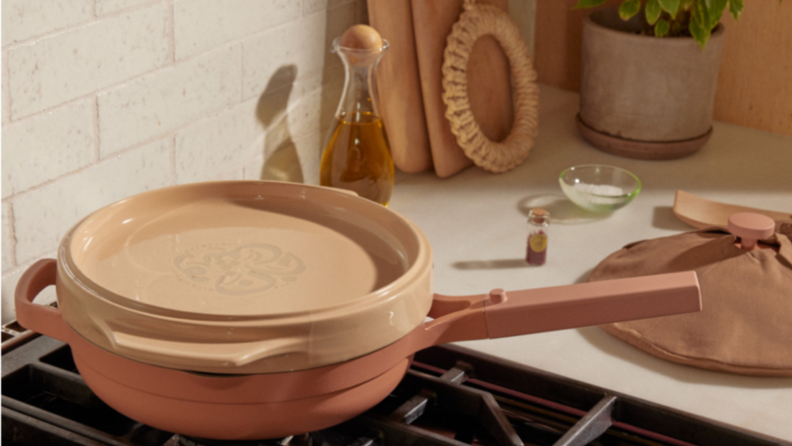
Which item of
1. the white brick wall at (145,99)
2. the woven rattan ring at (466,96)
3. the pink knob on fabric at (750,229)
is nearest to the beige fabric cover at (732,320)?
the pink knob on fabric at (750,229)

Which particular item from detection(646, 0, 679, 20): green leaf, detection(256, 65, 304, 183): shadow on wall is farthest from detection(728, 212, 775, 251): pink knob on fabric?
detection(256, 65, 304, 183): shadow on wall

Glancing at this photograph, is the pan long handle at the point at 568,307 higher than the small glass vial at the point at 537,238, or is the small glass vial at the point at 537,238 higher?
the pan long handle at the point at 568,307

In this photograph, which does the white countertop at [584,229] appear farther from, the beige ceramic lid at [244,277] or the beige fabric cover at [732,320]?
the beige ceramic lid at [244,277]

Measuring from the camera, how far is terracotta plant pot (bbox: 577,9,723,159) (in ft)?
4.25

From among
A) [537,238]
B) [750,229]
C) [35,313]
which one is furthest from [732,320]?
[35,313]

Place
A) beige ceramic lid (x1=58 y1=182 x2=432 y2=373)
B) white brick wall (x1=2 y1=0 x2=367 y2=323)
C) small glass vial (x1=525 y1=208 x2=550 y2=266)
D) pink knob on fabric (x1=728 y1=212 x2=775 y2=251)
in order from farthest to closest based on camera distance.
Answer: small glass vial (x1=525 y1=208 x2=550 y2=266) → pink knob on fabric (x1=728 y1=212 x2=775 y2=251) → white brick wall (x1=2 y1=0 x2=367 y2=323) → beige ceramic lid (x1=58 y1=182 x2=432 y2=373)

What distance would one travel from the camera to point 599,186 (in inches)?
48.1

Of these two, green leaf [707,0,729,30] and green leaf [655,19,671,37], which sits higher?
green leaf [707,0,729,30]

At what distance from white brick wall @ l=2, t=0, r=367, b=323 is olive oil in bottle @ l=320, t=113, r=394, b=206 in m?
0.09

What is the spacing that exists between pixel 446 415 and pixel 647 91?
82 cm

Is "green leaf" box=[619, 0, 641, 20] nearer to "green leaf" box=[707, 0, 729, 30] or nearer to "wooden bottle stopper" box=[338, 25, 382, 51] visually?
"green leaf" box=[707, 0, 729, 30]

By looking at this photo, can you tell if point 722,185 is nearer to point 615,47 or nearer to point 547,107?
point 615,47

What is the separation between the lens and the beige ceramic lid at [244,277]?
19.6 inches

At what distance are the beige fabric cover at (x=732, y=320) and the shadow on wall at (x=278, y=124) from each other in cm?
50
